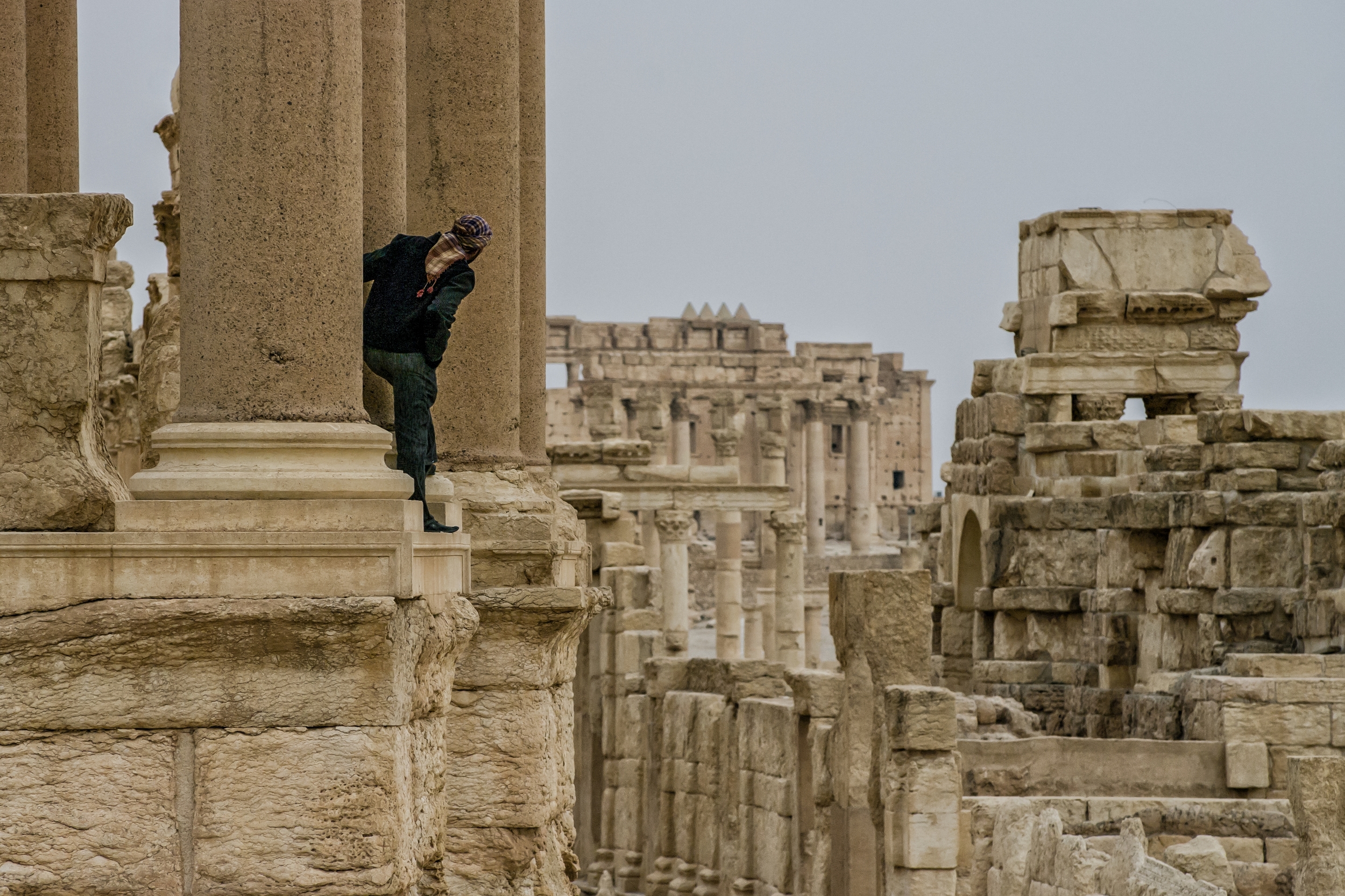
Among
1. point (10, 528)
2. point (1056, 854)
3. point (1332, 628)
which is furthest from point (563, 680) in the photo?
point (1332, 628)

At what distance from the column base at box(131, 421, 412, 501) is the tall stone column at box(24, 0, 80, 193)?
4119mm

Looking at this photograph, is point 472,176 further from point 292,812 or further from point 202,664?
point 292,812

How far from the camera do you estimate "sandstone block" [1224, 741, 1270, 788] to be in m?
14.2

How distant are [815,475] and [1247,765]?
203ft

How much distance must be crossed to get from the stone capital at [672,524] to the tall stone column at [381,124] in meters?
30.7

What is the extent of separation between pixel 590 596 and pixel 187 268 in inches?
123

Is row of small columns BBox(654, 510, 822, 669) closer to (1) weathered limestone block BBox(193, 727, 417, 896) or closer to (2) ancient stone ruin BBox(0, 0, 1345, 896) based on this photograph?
(2) ancient stone ruin BBox(0, 0, 1345, 896)

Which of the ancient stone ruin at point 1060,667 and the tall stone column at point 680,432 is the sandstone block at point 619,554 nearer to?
the ancient stone ruin at point 1060,667

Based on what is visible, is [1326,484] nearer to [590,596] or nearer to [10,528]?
[590,596]

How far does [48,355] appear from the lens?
6.31m

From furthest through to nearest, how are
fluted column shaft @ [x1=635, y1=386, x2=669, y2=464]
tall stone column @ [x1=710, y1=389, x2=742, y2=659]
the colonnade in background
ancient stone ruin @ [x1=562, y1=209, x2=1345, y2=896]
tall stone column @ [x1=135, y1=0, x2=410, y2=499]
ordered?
fluted column shaft @ [x1=635, y1=386, x2=669, y2=464], tall stone column @ [x1=710, y1=389, x2=742, y2=659], the colonnade in background, ancient stone ruin @ [x1=562, y1=209, x2=1345, y2=896], tall stone column @ [x1=135, y1=0, x2=410, y2=499]

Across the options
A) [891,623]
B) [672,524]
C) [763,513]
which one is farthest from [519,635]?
[763,513]

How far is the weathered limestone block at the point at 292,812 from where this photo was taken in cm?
604

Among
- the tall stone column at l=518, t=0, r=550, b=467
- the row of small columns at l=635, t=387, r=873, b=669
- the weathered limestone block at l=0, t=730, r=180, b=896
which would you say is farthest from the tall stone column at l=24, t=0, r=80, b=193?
the row of small columns at l=635, t=387, r=873, b=669
